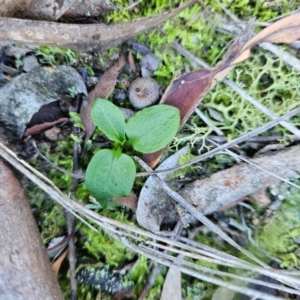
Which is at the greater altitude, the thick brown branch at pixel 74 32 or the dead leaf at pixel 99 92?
the thick brown branch at pixel 74 32

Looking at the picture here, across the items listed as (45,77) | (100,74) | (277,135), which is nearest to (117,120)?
(100,74)

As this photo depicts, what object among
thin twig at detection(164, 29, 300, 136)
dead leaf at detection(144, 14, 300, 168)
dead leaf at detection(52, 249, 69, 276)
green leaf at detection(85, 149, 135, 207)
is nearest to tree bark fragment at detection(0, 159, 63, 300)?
dead leaf at detection(52, 249, 69, 276)

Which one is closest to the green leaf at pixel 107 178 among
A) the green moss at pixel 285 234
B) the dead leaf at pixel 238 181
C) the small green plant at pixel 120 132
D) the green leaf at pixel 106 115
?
the small green plant at pixel 120 132

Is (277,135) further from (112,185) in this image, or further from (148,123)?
(112,185)

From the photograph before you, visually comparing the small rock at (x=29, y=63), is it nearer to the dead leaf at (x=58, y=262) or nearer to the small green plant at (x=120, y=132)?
the small green plant at (x=120, y=132)

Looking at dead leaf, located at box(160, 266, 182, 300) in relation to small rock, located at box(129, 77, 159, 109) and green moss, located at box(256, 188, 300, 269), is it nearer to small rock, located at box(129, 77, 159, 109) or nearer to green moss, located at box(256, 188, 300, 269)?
green moss, located at box(256, 188, 300, 269)
